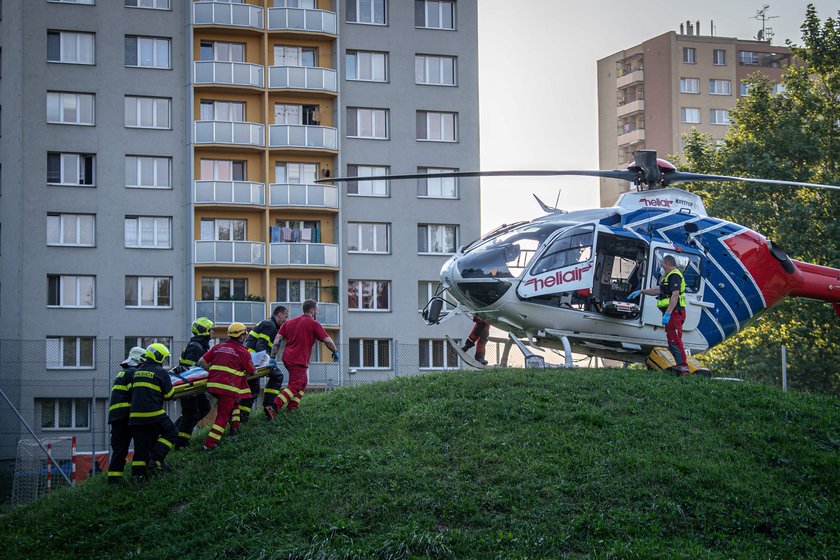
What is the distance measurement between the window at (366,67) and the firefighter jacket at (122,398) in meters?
33.9

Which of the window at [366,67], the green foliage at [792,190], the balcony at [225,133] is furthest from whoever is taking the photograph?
the window at [366,67]

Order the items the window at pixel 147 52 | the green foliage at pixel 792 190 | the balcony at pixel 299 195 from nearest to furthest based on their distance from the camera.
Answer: the green foliage at pixel 792 190
the balcony at pixel 299 195
the window at pixel 147 52

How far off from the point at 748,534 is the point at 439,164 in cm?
3712

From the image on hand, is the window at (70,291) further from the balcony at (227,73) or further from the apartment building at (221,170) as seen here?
the balcony at (227,73)

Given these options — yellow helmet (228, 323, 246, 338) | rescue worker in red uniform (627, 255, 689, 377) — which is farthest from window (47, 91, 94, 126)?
rescue worker in red uniform (627, 255, 689, 377)

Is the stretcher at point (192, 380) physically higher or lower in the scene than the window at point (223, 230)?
lower

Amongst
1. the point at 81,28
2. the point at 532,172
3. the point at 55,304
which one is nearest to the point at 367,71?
the point at 81,28

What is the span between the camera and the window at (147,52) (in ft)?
155

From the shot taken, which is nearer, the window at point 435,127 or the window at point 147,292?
the window at point 147,292

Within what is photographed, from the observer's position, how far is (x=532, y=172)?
65.8 feet

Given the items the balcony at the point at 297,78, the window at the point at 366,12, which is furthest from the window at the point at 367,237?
the window at the point at 366,12

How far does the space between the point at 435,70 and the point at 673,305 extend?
3243 cm

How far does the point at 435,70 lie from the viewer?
50.2 m

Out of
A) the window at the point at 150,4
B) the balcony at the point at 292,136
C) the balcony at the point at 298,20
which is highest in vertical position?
the window at the point at 150,4
